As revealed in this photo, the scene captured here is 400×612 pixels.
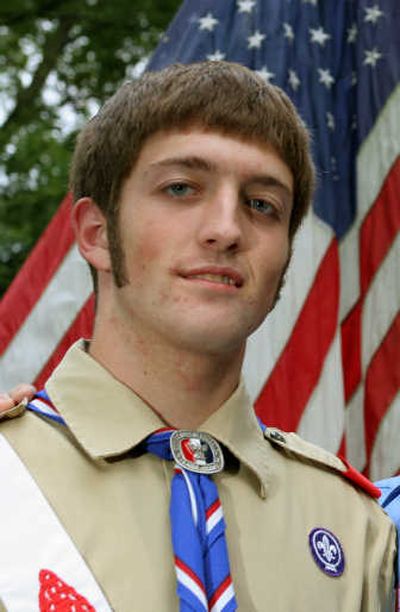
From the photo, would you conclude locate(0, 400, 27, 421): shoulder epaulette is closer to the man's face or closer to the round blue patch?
the man's face

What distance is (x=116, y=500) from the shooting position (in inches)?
84.1

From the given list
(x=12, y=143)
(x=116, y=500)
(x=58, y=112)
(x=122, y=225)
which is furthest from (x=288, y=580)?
(x=58, y=112)

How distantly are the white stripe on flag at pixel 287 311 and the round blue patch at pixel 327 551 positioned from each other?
84.1 inches

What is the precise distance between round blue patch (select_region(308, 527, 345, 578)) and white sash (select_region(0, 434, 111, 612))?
1.45 feet

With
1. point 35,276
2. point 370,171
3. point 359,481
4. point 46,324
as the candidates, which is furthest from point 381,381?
point 359,481

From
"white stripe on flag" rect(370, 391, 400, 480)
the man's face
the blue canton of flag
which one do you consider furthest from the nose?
the blue canton of flag

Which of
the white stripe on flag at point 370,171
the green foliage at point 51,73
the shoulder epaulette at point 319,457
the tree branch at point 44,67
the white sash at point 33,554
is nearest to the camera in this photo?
the white sash at point 33,554

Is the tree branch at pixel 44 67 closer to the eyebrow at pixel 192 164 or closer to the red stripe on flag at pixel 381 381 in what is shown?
the red stripe on flag at pixel 381 381

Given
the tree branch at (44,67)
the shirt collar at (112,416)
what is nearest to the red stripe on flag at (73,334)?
the shirt collar at (112,416)

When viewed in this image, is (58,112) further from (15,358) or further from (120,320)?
(120,320)

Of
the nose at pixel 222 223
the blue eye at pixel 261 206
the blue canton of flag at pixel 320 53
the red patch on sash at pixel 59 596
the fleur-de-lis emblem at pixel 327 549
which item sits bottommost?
the red patch on sash at pixel 59 596

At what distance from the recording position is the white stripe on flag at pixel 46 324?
453 centimetres

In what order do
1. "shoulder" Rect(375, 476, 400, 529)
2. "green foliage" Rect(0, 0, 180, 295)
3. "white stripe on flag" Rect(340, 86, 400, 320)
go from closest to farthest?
"shoulder" Rect(375, 476, 400, 529)
"white stripe on flag" Rect(340, 86, 400, 320)
"green foliage" Rect(0, 0, 180, 295)

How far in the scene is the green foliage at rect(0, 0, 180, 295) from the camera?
32.0ft
